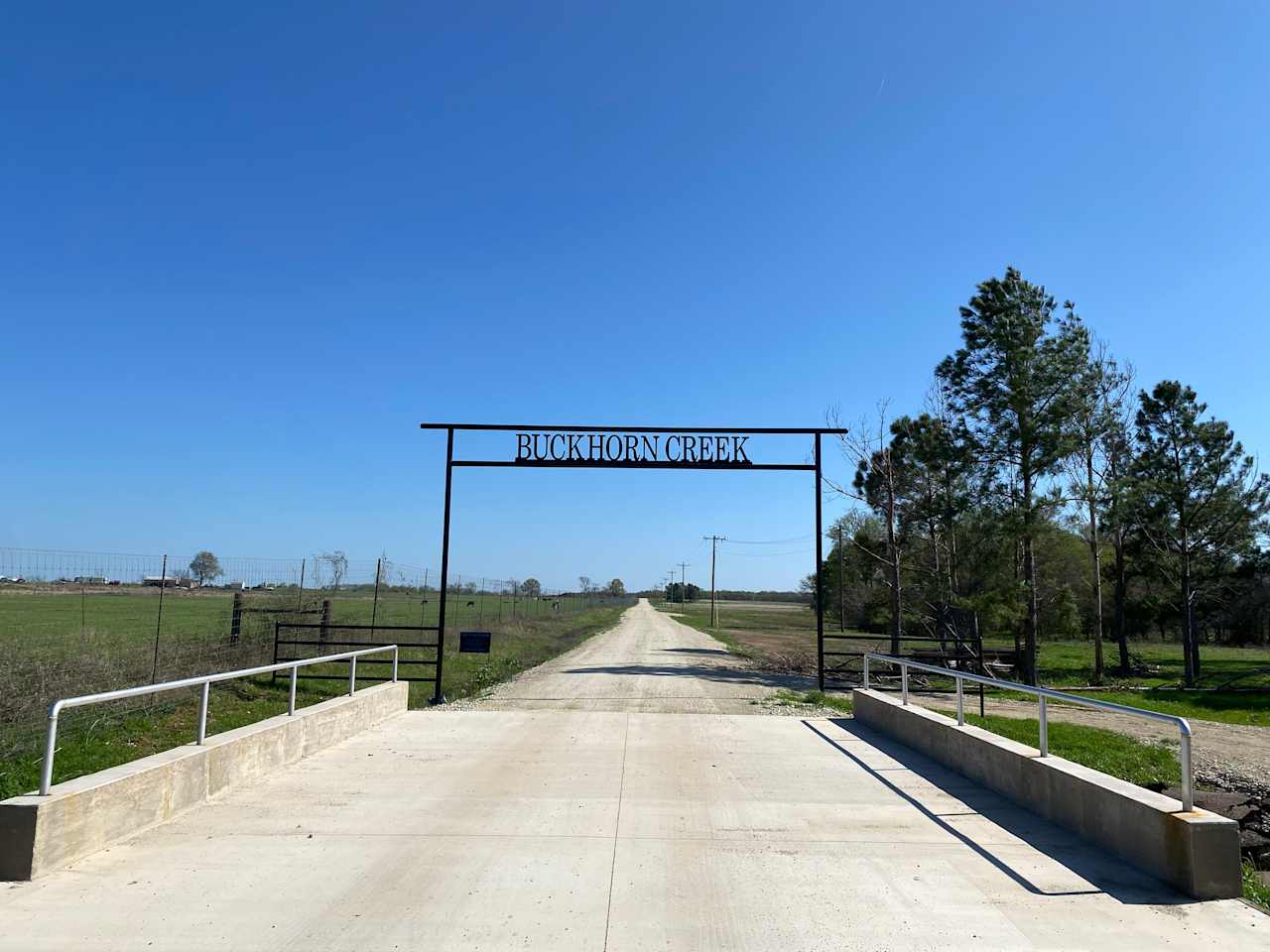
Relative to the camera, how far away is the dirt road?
1533cm

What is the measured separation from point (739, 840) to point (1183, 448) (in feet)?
116

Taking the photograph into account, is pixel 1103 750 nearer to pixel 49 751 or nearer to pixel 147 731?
pixel 49 751

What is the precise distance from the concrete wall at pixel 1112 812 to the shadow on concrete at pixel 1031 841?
0.09 meters

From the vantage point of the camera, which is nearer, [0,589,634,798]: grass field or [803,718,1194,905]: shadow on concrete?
[803,718,1194,905]: shadow on concrete

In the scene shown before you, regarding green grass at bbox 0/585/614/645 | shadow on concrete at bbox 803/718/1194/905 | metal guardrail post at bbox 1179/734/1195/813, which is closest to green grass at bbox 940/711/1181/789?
shadow on concrete at bbox 803/718/1194/905

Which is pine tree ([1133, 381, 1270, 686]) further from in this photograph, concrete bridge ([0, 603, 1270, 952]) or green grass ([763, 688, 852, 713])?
concrete bridge ([0, 603, 1270, 952])

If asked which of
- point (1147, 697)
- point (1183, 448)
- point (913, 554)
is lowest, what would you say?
point (1147, 697)

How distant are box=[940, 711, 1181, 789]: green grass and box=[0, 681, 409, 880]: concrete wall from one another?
941cm

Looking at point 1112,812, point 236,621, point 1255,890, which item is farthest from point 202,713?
point 236,621

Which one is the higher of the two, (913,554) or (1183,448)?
(1183,448)

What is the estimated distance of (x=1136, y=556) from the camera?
36.7m

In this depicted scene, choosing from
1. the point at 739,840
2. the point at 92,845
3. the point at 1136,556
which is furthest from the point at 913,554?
the point at 92,845

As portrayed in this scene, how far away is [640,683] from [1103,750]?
1006cm

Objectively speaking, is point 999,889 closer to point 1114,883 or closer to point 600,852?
point 1114,883
